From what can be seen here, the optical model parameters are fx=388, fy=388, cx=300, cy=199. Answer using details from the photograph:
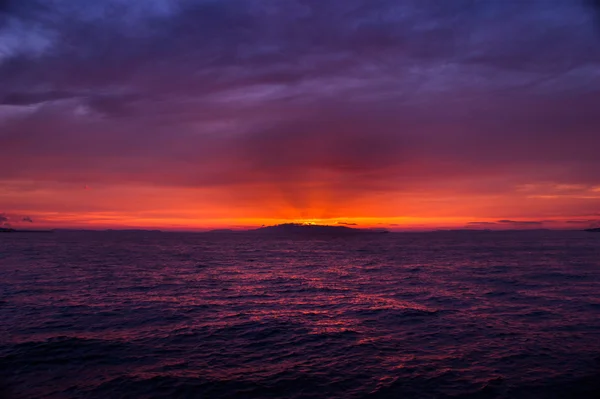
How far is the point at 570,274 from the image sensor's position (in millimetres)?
56375

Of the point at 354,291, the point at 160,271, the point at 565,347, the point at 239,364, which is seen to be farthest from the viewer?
the point at 160,271

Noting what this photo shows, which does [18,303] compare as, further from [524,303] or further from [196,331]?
[524,303]

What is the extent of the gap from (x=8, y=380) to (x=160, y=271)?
47.1 m

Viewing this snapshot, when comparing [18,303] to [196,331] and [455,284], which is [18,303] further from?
[455,284]

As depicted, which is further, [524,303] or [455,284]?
[455,284]

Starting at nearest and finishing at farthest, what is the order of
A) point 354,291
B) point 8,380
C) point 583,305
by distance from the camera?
point 8,380 → point 583,305 → point 354,291

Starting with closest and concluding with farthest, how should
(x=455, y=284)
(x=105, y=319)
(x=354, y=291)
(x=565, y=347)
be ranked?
(x=565, y=347)
(x=105, y=319)
(x=354, y=291)
(x=455, y=284)

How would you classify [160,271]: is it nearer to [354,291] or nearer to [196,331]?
[354,291]

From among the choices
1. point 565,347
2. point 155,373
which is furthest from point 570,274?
point 155,373

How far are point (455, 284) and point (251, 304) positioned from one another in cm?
2679

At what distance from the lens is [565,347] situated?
74.1 ft

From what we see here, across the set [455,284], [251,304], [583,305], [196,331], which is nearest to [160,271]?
[251,304]

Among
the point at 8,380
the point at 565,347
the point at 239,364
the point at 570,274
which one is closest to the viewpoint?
the point at 8,380

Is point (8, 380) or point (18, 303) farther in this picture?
point (18, 303)
